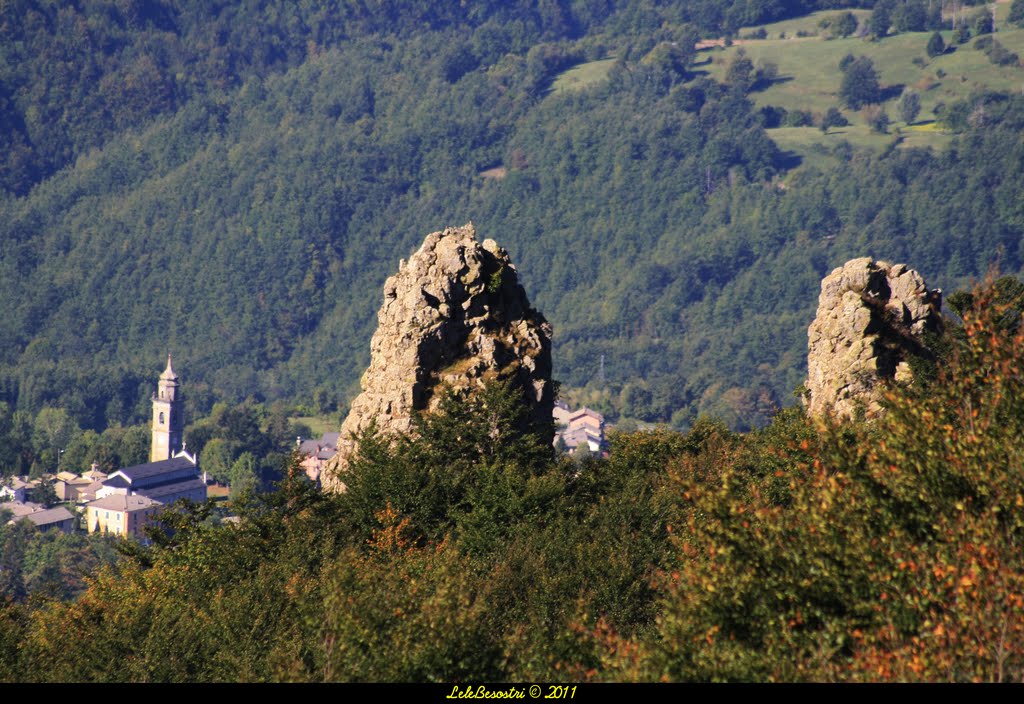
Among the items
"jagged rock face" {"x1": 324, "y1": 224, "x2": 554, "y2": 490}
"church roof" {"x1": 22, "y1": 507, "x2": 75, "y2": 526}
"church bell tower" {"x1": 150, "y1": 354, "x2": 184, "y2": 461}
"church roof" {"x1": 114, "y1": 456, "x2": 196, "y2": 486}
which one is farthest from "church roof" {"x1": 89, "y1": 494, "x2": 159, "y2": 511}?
"jagged rock face" {"x1": 324, "y1": 224, "x2": 554, "y2": 490}

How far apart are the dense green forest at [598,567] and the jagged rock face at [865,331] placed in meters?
2.18

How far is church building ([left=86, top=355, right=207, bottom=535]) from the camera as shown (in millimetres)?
124775

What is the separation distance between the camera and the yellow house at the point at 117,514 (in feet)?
405

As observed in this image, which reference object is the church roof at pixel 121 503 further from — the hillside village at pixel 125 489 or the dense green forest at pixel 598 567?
the dense green forest at pixel 598 567

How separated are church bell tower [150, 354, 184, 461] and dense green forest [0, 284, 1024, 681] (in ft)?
395

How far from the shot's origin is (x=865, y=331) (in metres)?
40.3

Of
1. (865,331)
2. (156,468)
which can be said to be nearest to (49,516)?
(156,468)

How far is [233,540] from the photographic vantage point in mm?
35625

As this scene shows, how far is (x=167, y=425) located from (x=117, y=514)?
110ft

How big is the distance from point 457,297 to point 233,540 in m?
8.66

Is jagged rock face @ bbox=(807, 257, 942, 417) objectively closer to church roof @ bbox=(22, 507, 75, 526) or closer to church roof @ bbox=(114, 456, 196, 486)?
church roof @ bbox=(22, 507, 75, 526)

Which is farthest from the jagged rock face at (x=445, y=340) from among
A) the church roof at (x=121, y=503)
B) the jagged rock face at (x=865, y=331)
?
the church roof at (x=121, y=503)

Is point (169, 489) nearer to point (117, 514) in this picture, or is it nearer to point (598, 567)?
point (117, 514)
